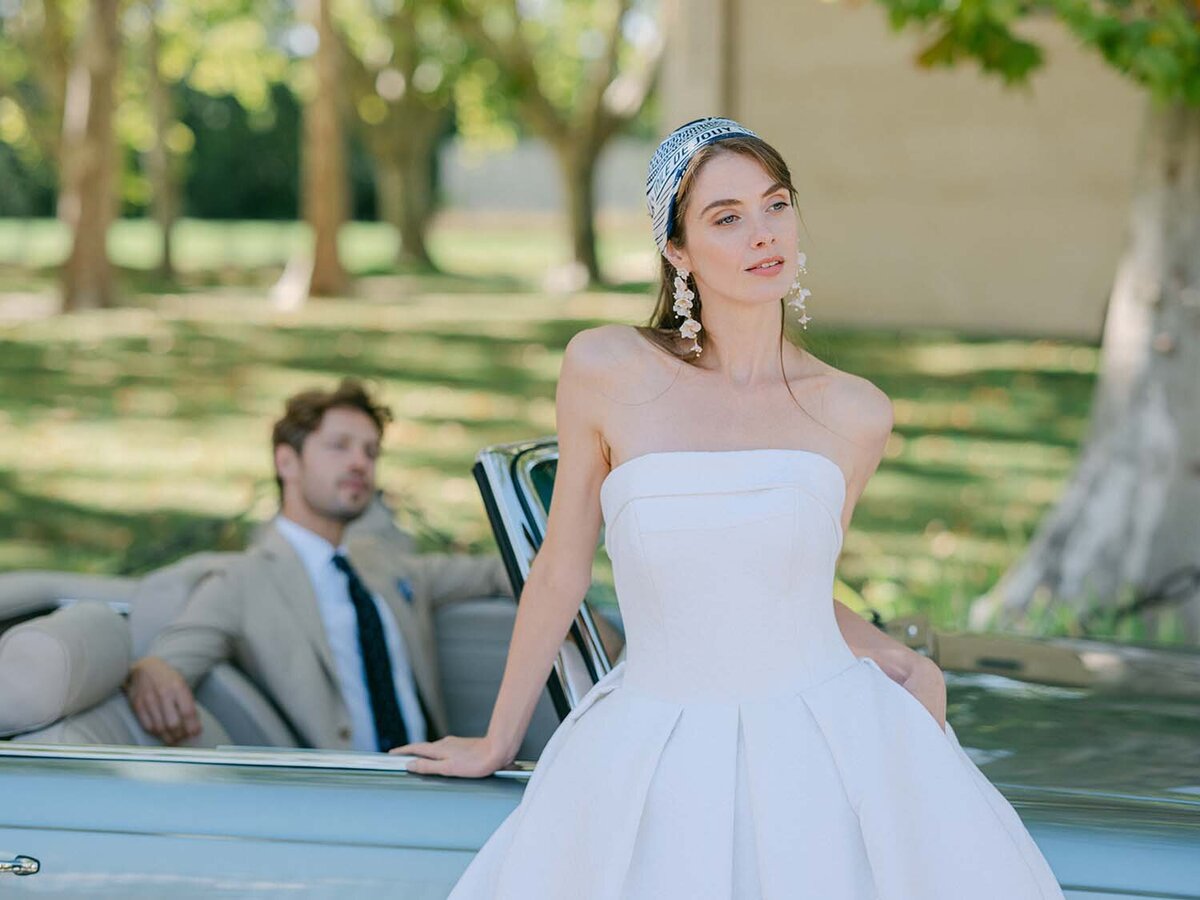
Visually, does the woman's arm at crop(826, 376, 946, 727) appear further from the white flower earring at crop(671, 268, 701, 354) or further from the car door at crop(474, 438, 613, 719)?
the car door at crop(474, 438, 613, 719)

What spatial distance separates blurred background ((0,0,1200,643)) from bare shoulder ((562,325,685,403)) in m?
0.30

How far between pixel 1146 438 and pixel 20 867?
193 inches

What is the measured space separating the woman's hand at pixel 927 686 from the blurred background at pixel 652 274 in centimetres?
54

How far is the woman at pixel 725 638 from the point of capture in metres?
2.37

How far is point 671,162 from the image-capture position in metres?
2.59

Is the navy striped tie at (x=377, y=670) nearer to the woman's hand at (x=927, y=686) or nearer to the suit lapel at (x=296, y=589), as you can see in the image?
the suit lapel at (x=296, y=589)

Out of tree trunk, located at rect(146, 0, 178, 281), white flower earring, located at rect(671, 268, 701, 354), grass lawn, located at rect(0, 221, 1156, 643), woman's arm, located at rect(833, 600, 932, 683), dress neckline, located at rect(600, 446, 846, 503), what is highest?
tree trunk, located at rect(146, 0, 178, 281)

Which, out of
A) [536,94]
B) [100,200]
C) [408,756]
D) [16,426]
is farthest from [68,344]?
[408,756]

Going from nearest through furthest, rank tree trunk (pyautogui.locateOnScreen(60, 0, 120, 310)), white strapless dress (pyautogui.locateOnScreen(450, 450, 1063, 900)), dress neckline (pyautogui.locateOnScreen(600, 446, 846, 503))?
white strapless dress (pyautogui.locateOnScreen(450, 450, 1063, 900)), dress neckline (pyautogui.locateOnScreen(600, 446, 846, 503)), tree trunk (pyautogui.locateOnScreen(60, 0, 120, 310))

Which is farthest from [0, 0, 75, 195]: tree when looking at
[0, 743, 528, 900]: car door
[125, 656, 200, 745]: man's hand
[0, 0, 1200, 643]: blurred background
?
[0, 743, 528, 900]: car door

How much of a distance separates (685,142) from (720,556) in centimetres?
64

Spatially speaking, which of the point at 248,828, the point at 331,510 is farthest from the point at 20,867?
the point at 331,510

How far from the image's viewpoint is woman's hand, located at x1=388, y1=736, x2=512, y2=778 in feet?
8.89

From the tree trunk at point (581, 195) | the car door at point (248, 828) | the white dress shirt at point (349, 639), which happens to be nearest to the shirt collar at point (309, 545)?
the white dress shirt at point (349, 639)
